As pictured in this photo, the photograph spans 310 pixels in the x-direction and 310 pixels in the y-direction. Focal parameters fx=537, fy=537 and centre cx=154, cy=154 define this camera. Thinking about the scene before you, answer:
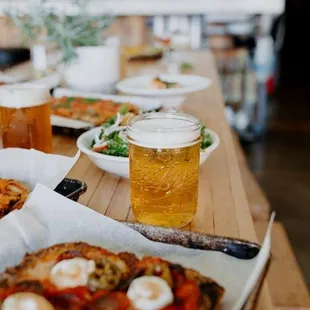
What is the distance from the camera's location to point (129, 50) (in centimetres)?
330

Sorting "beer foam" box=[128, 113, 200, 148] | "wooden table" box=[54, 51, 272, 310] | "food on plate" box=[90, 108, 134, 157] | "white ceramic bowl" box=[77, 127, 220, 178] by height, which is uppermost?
"beer foam" box=[128, 113, 200, 148]

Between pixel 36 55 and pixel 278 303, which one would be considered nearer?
pixel 278 303

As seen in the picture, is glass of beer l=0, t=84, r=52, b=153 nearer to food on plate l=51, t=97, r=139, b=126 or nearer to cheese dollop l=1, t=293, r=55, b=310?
food on plate l=51, t=97, r=139, b=126

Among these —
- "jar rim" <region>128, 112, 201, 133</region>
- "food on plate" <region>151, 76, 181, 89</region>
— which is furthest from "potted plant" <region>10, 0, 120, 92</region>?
"jar rim" <region>128, 112, 201, 133</region>

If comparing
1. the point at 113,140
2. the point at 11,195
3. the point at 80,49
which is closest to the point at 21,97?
the point at 113,140

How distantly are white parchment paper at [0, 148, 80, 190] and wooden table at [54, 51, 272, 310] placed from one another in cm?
9

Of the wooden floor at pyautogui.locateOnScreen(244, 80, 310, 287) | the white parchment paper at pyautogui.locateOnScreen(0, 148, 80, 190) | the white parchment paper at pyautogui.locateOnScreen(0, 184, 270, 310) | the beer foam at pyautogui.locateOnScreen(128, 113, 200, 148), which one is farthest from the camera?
the wooden floor at pyautogui.locateOnScreen(244, 80, 310, 287)

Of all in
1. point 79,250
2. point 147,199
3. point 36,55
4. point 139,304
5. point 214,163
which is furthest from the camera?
point 36,55

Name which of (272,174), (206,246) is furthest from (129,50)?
(206,246)

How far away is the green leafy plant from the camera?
2066 millimetres

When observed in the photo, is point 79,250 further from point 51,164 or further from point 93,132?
point 93,132

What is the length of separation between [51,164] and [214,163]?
0.44m

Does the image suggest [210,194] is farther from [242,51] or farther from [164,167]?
[242,51]

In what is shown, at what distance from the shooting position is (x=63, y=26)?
2.09 meters
